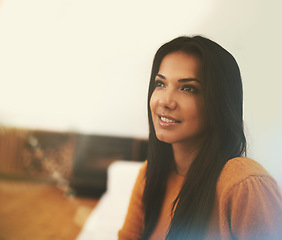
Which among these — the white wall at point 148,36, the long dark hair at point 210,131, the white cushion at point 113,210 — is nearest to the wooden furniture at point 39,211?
the white cushion at point 113,210

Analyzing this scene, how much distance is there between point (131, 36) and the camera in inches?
17.7

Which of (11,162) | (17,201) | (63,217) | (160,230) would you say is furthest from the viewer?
(11,162)

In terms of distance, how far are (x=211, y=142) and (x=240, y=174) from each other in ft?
0.20

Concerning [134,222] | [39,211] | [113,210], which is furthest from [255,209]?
[39,211]

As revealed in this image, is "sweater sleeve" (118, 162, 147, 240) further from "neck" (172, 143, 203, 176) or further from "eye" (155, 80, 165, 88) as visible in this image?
"eye" (155, 80, 165, 88)

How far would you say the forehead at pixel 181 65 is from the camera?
314 millimetres

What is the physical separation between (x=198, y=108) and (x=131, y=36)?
0.71 ft

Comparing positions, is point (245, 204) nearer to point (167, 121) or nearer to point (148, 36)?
point (167, 121)

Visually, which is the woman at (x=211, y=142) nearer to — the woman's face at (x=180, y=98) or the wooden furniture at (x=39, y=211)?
the woman's face at (x=180, y=98)

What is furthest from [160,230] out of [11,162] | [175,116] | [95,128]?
[11,162]

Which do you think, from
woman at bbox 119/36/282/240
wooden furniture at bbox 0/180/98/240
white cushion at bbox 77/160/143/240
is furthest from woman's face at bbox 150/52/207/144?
wooden furniture at bbox 0/180/98/240

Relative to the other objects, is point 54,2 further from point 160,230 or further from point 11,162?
point 11,162

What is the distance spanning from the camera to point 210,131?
1.16ft

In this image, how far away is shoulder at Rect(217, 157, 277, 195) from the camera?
1.00 ft
